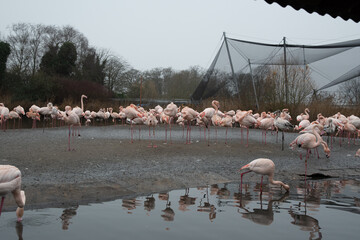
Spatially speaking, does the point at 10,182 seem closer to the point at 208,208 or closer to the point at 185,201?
the point at 185,201

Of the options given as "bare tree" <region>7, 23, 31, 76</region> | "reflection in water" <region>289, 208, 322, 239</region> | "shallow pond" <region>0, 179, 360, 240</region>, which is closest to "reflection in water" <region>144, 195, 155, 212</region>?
"shallow pond" <region>0, 179, 360, 240</region>

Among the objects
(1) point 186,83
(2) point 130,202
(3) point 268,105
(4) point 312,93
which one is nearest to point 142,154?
(2) point 130,202

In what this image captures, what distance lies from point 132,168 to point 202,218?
2.69 m

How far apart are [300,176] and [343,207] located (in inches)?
83.3

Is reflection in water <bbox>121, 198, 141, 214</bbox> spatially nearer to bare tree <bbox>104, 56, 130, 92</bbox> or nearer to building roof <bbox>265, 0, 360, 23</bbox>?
building roof <bbox>265, 0, 360, 23</bbox>

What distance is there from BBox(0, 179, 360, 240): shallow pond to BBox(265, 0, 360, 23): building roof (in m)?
2.61

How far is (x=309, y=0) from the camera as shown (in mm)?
3240

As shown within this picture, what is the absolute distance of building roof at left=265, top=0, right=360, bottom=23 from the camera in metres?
3.31

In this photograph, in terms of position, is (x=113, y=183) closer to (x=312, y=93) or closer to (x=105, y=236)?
(x=105, y=236)

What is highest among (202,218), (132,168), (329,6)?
(329,6)

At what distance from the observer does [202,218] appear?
15.1 feet

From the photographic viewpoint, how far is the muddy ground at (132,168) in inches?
209

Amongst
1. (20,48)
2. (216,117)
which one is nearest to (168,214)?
(216,117)

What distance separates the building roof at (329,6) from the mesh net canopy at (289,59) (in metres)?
15.5
